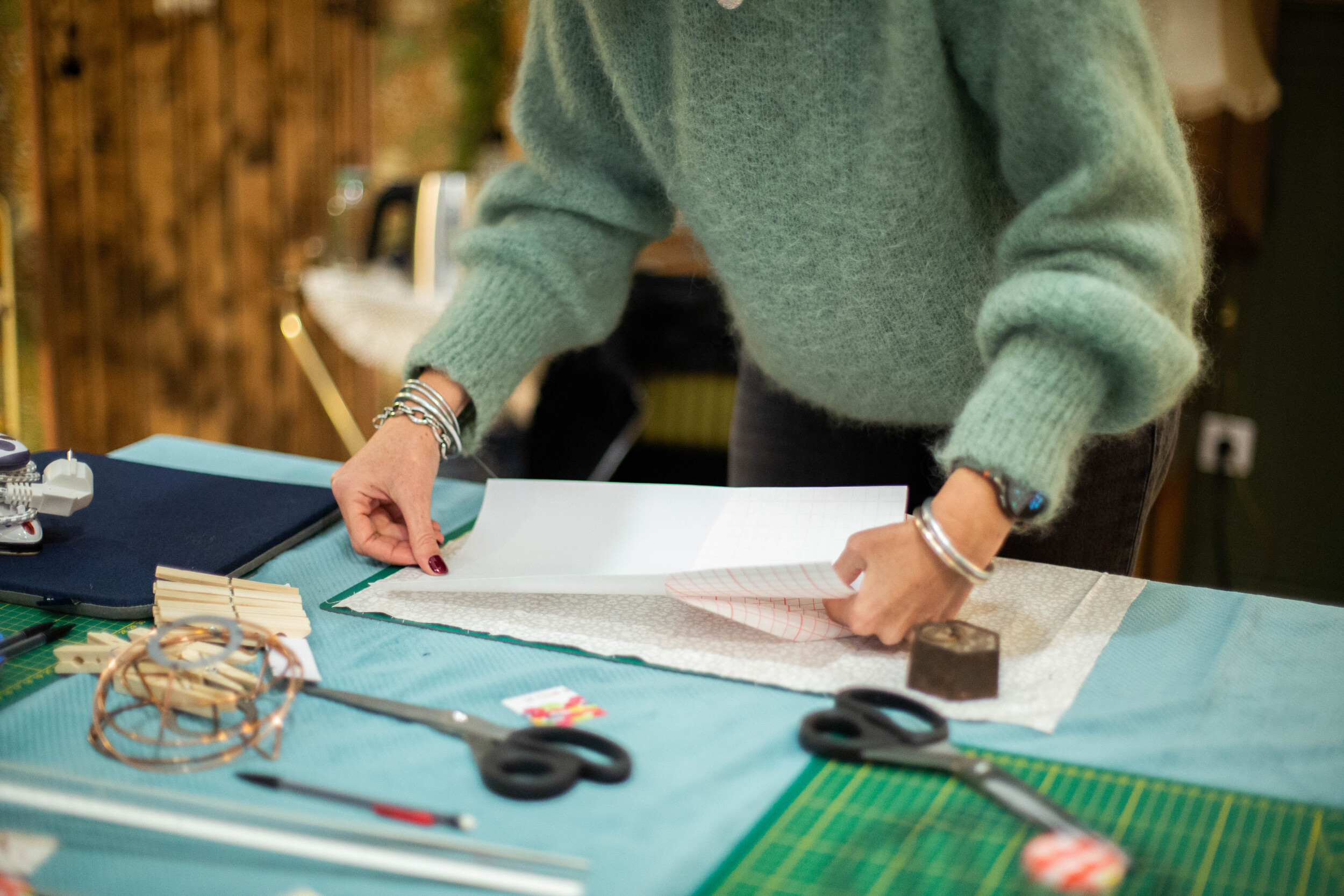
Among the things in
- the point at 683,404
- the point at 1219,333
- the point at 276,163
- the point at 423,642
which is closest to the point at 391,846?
the point at 423,642

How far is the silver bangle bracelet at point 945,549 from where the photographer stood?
660 millimetres

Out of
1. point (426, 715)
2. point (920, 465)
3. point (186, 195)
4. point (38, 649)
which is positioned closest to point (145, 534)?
point (38, 649)

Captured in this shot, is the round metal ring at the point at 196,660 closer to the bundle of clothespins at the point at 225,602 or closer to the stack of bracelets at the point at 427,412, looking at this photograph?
the bundle of clothespins at the point at 225,602

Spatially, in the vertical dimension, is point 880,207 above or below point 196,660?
above

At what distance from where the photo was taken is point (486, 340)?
93 centimetres

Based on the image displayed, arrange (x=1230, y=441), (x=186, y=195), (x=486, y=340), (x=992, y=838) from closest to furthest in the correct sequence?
(x=992, y=838)
(x=486, y=340)
(x=1230, y=441)
(x=186, y=195)

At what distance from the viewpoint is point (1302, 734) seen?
0.61 m

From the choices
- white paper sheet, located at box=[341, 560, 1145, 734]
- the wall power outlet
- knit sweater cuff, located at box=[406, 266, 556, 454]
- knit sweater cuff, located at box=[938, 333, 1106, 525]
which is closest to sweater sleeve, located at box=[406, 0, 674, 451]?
knit sweater cuff, located at box=[406, 266, 556, 454]

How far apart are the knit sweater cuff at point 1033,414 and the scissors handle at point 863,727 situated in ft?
0.56

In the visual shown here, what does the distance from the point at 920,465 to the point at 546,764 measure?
0.63m

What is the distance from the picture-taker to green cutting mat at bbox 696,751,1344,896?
0.46m

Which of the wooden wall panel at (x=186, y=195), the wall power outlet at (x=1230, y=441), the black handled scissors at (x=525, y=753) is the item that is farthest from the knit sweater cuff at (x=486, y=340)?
the wooden wall panel at (x=186, y=195)

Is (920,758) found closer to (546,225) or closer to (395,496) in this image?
(395,496)

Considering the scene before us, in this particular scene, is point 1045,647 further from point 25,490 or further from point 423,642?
point 25,490
